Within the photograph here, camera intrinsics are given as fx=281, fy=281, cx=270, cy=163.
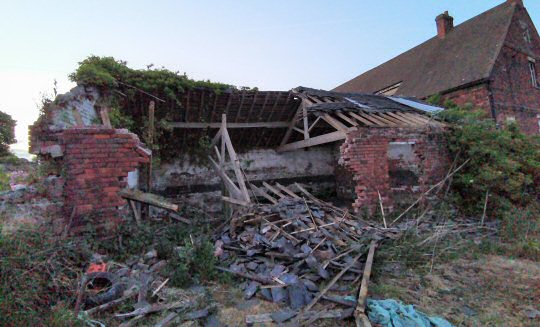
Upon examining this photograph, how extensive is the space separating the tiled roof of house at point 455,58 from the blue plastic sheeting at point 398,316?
1331 centimetres

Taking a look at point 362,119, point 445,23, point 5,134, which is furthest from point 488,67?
point 5,134

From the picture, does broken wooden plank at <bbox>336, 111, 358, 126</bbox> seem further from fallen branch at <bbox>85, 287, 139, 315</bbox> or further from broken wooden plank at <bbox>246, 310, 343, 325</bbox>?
fallen branch at <bbox>85, 287, 139, 315</bbox>

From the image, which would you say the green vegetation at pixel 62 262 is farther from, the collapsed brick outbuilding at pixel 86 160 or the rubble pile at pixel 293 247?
the rubble pile at pixel 293 247

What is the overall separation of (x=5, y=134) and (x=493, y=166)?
21.2 meters

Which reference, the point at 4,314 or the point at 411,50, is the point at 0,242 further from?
the point at 411,50

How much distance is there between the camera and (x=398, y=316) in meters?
3.12

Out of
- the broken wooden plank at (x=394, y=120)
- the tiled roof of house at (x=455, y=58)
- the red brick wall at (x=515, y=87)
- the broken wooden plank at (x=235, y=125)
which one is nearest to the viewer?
the broken wooden plank at (x=394, y=120)

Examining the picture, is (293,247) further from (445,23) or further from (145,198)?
(445,23)

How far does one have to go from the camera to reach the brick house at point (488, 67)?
13047 mm

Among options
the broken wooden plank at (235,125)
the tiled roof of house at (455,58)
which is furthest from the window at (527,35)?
the broken wooden plank at (235,125)

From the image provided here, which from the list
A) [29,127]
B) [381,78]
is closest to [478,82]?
[381,78]

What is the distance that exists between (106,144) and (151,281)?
2124 mm

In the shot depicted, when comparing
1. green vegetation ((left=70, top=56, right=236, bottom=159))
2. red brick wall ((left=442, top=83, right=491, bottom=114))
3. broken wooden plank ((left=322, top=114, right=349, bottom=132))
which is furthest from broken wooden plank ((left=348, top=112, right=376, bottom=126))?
red brick wall ((left=442, top=83, right=491, bottom=114))

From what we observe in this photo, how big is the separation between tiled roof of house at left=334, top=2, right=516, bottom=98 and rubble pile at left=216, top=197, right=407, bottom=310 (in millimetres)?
11217
